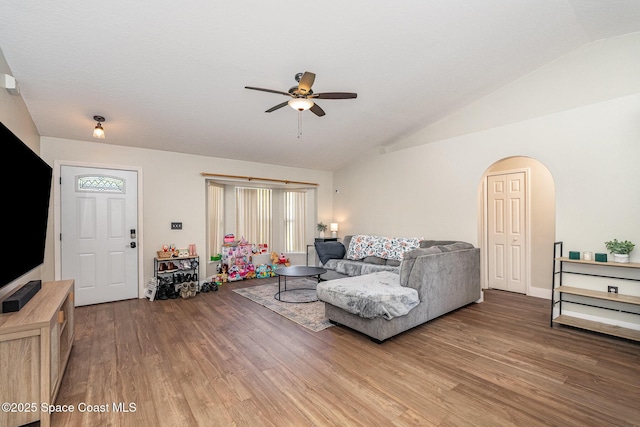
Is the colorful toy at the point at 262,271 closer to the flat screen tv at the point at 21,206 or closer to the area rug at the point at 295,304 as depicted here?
the area rug at the point at 295,304

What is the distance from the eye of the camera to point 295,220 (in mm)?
7051

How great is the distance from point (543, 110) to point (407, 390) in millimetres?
3922

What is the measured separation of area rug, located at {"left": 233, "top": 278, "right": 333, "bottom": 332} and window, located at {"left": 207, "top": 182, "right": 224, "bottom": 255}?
52.5 inches

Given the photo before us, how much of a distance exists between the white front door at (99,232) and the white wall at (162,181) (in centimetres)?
16

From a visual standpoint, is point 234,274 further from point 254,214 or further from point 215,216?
point 254,214

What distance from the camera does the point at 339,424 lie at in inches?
70.8

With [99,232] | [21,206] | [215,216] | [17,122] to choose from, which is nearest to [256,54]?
[21,206]

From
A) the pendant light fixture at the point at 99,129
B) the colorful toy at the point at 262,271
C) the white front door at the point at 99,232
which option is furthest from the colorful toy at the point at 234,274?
the pendant light fixture at the point at 99,129

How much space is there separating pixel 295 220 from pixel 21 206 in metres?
5.19

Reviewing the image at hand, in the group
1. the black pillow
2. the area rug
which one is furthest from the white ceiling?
the area rug

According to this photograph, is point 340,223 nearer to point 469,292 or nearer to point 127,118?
point 469,292

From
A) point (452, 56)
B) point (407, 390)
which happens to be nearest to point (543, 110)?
point (452, 56)

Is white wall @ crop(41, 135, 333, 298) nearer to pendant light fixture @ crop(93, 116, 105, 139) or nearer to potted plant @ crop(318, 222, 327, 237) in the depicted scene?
pendant light fixture @ crop(93, 116, 105, 139)

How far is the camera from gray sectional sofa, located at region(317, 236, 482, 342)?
9.63ft
